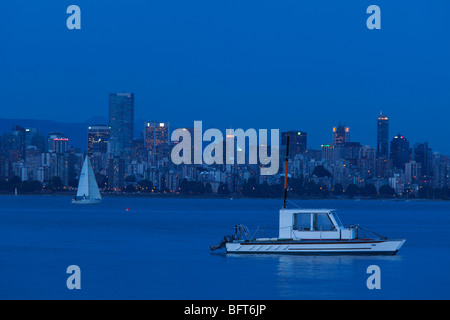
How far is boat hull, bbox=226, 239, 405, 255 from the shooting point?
49156mm

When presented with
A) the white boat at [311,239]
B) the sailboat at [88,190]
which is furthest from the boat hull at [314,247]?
the sailboat at [88,190]

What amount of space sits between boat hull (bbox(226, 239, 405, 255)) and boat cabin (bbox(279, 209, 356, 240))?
62 centimetres

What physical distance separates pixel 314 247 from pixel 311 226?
48.4 inches

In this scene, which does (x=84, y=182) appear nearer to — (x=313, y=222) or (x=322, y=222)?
(x=313, y=222)

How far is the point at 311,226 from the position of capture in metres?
49.7

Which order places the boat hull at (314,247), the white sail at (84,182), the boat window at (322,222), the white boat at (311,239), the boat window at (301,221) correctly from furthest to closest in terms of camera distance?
1. the white sail at (84,182)
2. the boat window at (301,221)
3. the boat window at (322,222)
4. the white boat at (311,239)
5. the boat hull at (314,247)

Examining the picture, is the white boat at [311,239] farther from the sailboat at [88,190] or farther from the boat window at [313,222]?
the sailboat at [88,190]

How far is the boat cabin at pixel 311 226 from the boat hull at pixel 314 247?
0.62 metres

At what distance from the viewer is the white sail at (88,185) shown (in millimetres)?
171075

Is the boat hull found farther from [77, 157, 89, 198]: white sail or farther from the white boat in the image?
[77, 157, 89, 198]: white sail

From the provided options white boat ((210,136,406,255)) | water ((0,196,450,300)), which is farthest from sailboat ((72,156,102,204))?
white boat ((210,136,406,255))

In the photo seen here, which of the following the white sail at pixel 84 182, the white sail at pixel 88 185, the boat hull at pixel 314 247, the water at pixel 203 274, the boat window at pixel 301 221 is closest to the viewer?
the water at pixel 203 274
